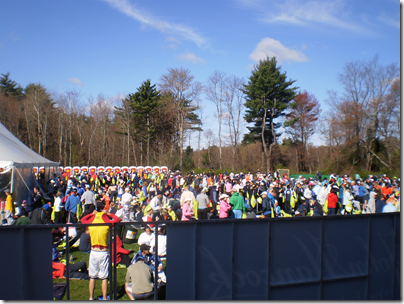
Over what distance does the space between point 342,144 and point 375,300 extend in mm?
33674

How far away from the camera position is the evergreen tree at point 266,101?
4069cm

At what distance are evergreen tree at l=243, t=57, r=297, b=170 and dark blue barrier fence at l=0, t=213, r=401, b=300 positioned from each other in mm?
36860

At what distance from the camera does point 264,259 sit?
4.10 m

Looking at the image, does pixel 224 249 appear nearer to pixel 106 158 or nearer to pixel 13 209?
pixel 13 209

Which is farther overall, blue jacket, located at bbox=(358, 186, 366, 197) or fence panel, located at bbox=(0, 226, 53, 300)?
blue jacket, located at bbox=(358, 186, 366, 197)

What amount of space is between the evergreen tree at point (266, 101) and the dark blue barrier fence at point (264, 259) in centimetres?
3686

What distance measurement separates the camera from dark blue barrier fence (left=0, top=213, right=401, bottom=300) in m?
3.62

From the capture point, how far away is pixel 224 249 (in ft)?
13.1

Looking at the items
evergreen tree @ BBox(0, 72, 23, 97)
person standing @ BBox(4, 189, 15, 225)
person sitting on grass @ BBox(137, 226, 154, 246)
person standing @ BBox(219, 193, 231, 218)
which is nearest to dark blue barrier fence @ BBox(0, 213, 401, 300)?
person sitting on grass @ BBox(137, 226, 154, 246)

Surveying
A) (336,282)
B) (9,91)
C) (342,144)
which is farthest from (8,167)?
(9,91)

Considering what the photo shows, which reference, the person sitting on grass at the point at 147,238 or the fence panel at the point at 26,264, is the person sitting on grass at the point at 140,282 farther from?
the person sitting on grass at the point at 147,238

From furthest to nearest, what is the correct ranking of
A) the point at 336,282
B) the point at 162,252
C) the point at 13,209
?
the point at 13,209, the point at 162,252, the point at 336,282

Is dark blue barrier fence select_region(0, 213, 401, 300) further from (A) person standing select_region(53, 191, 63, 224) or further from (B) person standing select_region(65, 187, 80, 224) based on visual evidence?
(A) person standing select_region(53, 191, 63, 224)

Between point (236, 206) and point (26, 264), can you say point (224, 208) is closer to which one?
point (236, 206)
